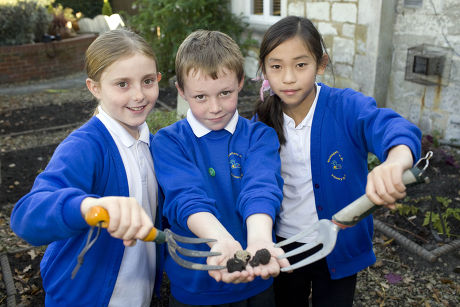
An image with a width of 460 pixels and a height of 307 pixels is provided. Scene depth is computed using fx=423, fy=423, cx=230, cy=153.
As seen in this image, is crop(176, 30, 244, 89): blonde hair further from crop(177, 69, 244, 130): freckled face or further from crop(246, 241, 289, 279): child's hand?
crop(246, 241, 289, 279): child's hand

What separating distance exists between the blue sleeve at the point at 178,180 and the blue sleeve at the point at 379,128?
659mm

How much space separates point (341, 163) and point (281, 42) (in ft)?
1.92

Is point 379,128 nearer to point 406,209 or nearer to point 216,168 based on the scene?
point 216,168

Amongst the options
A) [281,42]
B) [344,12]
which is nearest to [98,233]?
[281,42]

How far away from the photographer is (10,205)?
4.23 meters

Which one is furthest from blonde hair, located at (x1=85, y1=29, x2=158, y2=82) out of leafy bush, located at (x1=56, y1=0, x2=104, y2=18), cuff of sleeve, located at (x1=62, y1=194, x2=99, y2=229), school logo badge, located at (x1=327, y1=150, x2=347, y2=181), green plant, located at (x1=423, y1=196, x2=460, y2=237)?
leafy bush, located at (x1=56, y1=0, x2=104, y2=18)

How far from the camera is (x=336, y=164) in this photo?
1.85m

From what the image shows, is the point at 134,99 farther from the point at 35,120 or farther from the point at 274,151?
the point at 35,120

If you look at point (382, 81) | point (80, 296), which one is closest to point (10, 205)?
point (80, 296)

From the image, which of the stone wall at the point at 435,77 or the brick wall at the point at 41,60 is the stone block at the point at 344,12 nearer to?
the stone wall at the point at 435,77

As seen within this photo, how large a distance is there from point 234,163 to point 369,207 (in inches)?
23.1

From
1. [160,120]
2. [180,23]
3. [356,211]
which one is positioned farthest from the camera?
[180,23]

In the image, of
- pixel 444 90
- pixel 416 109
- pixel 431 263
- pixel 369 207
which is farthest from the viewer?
pixel 416 109

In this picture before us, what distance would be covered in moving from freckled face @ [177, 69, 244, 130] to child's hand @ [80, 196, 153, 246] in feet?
1.91
